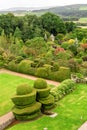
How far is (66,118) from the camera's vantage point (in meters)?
24.1

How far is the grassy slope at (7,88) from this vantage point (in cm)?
2716

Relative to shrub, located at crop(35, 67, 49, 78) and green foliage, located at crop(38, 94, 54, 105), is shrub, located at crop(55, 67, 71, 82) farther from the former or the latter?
green foliage, located at crop(38, 94, 54, 105)

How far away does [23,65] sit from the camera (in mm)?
40000

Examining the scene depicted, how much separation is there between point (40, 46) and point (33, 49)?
168 cm

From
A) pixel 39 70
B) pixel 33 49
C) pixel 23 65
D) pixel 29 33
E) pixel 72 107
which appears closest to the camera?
pixel 72 107

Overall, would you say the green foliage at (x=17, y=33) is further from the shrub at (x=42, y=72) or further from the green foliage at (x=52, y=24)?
the shrub at (x=42, y=72)

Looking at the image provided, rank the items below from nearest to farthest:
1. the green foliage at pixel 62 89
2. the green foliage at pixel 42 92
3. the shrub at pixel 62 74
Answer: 1. the green foliage at pixel 42 92
2. the green foliage at pixel 62 89
3. the shrub at pixel 62 74

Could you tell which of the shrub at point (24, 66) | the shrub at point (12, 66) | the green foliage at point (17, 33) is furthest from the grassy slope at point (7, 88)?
the green foliage at point (17, 33)

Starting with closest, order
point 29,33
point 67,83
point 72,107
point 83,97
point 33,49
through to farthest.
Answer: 1. point 72,107
2. point 83,97
3. point 67,83
4. point 33,49
5. point 29,33

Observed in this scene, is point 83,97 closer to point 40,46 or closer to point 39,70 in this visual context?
point 39,70

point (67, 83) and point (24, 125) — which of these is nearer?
point (24, 125)

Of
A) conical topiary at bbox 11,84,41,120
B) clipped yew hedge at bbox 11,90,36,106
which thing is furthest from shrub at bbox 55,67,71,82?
clipped yew hedge at bbox 11,90,36,106

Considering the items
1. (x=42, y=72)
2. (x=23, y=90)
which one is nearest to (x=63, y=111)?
(x=23, y=90)

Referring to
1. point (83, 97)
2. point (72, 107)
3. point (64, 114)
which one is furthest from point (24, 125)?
point (83, 97)
